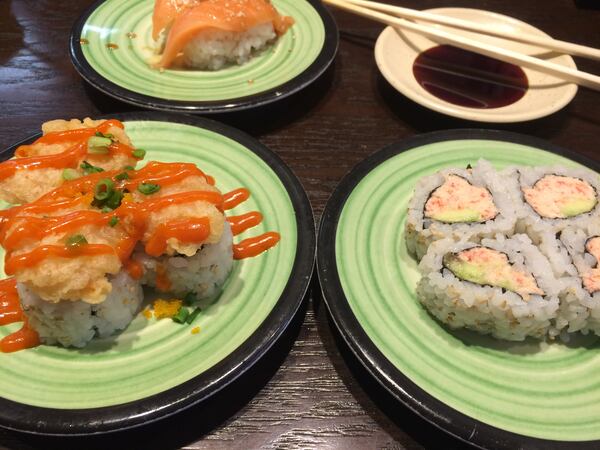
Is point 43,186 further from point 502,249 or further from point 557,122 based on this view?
point 557,122

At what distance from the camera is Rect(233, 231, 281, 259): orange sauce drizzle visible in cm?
197

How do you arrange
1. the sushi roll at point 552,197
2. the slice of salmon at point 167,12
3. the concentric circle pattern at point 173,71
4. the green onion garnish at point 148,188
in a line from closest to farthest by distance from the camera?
the green onion garnish at point 148,188 → the sushi roll at point 552,197 → the concentric circle pattern at point 173,71 → the slice of salmon at point 167,12

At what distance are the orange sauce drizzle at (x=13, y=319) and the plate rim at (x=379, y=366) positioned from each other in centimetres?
97

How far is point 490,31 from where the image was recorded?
309 cm

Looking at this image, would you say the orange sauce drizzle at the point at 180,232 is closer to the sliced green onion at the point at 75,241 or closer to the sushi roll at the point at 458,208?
the sliced green onion at the point at 75,241

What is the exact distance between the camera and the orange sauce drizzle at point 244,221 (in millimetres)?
2059

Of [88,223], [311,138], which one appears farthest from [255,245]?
[311,138]

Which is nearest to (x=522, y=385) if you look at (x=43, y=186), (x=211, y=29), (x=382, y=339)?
(x=382, y=339)

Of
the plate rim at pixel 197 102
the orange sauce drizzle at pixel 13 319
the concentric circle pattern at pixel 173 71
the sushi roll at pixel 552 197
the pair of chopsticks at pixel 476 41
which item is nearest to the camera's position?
the orange sauce drizzle at pixel 13 319

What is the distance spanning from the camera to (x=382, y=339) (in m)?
1.69

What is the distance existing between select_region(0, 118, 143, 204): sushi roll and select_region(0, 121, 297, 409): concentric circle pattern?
44 centimetres

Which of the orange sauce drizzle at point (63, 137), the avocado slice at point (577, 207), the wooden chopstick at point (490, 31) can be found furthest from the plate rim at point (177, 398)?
the wooden chopstick at point (490, 31)

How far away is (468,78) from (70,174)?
2241 mm

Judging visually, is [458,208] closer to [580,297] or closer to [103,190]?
[580,297]
